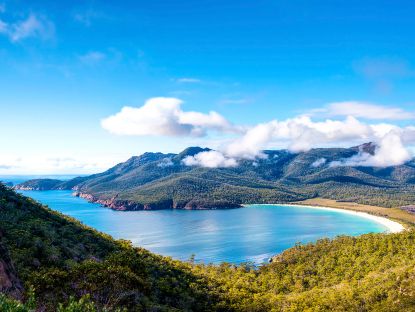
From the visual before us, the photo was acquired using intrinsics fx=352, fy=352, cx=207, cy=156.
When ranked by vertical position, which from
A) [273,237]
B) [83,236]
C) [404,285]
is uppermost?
[83,236]

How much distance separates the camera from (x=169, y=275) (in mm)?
62594

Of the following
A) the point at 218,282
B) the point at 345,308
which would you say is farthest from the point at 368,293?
the point at 218,282

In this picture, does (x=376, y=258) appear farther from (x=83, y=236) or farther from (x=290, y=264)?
(x=83, y=236)

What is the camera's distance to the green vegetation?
935 inches

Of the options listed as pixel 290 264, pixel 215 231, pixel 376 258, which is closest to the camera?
pixel 376 258

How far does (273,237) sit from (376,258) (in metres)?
86.4

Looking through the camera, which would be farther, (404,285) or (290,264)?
(290,264)

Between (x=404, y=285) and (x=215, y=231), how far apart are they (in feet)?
445

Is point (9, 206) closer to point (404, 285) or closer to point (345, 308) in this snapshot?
point (345, 308)

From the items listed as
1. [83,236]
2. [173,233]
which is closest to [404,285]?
[83,236]

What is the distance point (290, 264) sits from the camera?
100250 mm

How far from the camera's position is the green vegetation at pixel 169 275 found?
23.8 meters

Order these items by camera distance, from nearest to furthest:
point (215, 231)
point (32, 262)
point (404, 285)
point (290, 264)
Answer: point (32, 262) < point (404, 285) < point (290, 264) < point (215, 231)

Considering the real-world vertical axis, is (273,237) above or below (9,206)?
below
